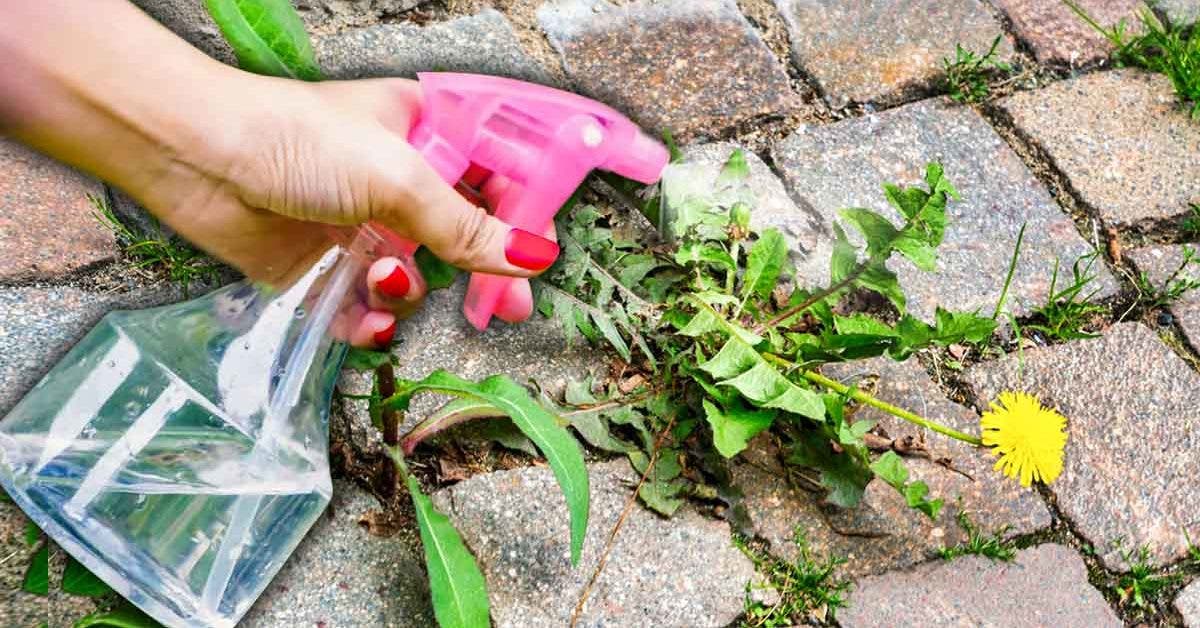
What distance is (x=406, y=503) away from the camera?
1948 millimetres

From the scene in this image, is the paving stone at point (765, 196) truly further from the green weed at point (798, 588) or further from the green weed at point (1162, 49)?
the green weed at point (1162, 49)

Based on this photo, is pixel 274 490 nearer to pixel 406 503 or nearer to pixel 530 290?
pixel 406 503

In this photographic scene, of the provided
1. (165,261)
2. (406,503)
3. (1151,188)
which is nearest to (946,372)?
(1151,188)

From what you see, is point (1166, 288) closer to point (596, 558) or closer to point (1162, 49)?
point (1162, 49)

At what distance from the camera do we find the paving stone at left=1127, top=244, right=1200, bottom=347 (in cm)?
234

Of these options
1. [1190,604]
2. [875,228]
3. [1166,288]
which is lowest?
[1190,604]

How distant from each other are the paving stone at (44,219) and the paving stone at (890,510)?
1103 mm

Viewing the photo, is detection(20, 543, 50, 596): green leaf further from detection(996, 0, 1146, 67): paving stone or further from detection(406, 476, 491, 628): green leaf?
detection(996, 0, 1146, 67): paving stone

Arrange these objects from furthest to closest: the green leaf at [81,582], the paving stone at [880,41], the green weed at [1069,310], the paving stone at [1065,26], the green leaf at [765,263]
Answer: the paving stone at [1065,26] < the paving stone at [880,41] < the green weed at [1069,310] < the green leaf at [765,263] < the green leaf at [81,582]

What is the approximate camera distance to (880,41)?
2721 millimetres

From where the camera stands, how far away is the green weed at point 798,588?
6.21 feet

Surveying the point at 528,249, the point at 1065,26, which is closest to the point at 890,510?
the point at 528,249

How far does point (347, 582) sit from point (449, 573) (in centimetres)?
19

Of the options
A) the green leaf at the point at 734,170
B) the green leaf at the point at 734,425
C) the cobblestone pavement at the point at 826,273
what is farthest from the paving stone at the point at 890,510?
the green leaf at the point at 734,170
